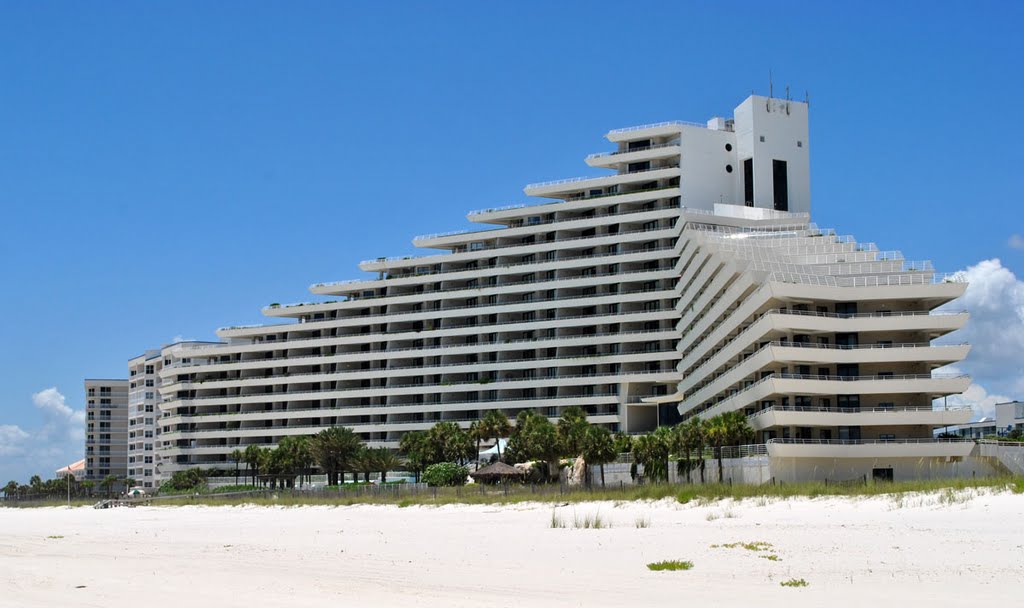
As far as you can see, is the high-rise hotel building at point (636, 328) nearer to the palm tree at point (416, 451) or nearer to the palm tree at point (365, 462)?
the palm tree at point (416, 451)

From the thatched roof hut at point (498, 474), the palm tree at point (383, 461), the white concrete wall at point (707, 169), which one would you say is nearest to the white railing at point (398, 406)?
the palm tree at point (383, 461)

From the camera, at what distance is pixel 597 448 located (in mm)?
71250

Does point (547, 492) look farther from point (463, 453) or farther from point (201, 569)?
point (463, 453)

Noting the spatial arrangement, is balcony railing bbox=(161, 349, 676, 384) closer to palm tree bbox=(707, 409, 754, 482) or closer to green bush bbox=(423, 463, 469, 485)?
green bush bbox=(423, 463, 469, 485)

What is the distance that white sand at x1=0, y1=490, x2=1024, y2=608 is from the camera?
21703 millimetres

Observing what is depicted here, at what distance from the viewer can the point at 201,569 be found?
2914cm

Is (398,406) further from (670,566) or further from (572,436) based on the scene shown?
(670,566)

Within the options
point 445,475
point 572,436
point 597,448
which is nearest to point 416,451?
point 445,475

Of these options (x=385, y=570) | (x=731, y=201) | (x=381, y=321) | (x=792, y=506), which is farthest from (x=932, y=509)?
(x=381, y=321)

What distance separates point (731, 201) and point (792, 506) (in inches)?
2866

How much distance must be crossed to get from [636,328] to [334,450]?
33277 millimetres

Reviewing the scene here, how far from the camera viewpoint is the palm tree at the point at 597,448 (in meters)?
71.1

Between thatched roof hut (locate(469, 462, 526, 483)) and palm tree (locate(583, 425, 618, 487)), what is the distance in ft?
15.0

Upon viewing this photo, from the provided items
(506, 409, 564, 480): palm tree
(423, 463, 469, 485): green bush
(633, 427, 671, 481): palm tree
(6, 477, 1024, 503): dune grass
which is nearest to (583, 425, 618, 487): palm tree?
(633, 427, 671, 481): palm tree
